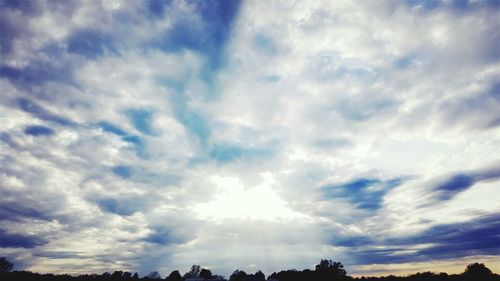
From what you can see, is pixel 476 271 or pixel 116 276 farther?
pixel 476 271

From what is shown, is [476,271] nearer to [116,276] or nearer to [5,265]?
[116,276]

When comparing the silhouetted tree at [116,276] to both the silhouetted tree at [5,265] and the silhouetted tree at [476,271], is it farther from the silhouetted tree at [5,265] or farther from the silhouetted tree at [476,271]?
the silhouetted tree at [476,271]

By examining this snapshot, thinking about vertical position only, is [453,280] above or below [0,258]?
below

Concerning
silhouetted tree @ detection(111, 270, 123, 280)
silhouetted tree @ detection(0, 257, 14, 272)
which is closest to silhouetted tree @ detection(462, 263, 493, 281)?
silhouetted tree @ detection(111, 270, 123, 280)

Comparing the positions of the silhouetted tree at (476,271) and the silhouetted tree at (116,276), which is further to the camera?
the silhouetted tree at (476,271)

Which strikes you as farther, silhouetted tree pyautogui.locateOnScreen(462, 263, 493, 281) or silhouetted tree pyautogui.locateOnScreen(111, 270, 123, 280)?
silhouetted tree pyautogui.locateOnScreen(462, 263, 493, 281)

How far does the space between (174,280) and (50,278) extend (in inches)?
3527

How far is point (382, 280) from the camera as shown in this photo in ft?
550

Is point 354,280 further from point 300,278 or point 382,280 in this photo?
point 300,278

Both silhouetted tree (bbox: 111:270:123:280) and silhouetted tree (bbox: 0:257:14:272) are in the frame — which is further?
silhouetted tree (bbox: 0:257:14:272)

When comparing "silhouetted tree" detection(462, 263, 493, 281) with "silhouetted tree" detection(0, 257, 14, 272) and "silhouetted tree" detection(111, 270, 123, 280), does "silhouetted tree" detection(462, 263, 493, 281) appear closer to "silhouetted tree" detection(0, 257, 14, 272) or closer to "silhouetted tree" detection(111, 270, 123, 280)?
"silhouetted tree" detection(111, 270, 123, 280)

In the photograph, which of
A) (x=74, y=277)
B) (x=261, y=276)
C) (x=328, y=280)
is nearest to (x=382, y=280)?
(x=328, y=280)

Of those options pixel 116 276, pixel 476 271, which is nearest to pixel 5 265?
pixel 116 276

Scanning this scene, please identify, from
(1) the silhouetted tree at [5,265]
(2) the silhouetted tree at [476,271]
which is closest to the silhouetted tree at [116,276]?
→ (1) the silhouetted tree at [5,265]
